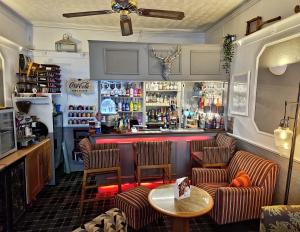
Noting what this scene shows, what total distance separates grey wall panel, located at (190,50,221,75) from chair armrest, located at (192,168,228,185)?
1945 millimetres

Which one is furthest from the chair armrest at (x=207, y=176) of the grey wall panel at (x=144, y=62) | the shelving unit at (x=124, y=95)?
the shelving unit at (x=124, y=95)

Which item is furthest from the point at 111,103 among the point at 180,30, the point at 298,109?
the point at 298,109

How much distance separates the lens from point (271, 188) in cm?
268

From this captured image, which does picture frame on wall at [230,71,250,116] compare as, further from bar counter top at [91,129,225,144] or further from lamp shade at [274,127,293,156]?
lamp shade at [274,127,293,156]

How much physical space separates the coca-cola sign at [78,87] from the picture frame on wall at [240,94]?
9.98 ft

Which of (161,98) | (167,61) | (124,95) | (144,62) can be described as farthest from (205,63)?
(124,95)

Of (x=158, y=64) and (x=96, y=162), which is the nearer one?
(x=96, y=162)

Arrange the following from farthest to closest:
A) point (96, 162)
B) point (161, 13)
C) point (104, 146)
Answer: point (104, 146) < point (96, 162) < point (161, 13)

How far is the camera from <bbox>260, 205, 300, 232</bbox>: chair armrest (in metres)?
1.94

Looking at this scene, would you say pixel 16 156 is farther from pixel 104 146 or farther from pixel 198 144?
pixel 198 144

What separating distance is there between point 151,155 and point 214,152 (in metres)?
1.03

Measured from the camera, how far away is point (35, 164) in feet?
11.2

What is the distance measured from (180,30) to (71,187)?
422 centimetres

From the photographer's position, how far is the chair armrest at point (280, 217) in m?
1.94
